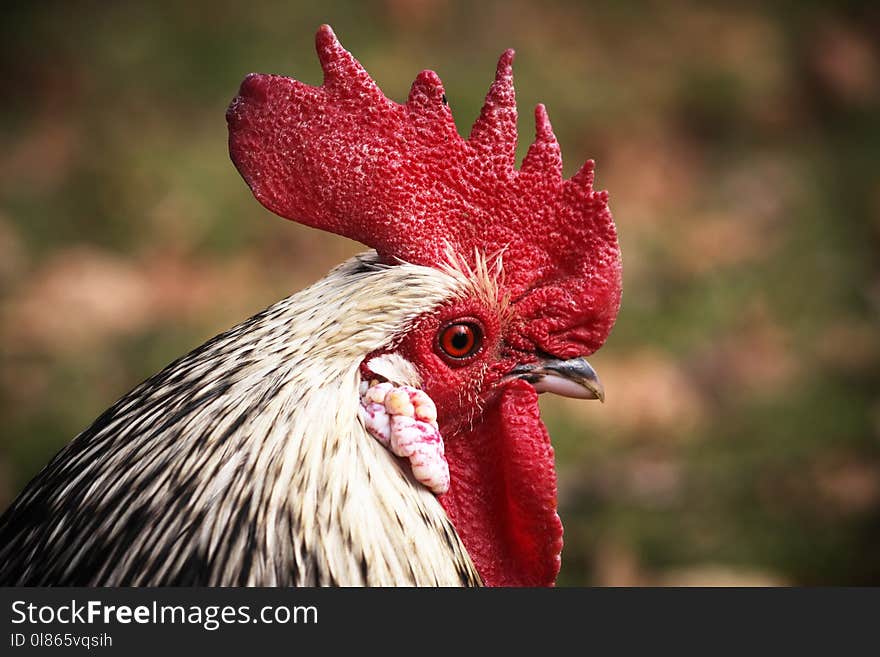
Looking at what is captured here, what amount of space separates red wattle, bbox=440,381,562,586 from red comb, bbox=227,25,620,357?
6.7 inches

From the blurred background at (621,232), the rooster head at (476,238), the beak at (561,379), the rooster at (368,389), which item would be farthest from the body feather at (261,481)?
the blurred background at (621,232)

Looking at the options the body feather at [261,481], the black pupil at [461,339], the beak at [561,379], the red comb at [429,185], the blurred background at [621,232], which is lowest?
the body feather at [261,481]

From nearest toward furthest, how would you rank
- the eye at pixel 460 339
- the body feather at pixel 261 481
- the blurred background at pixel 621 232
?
the body feather at pixel 261 481 < the eye at pixel 460 339 < the blurred background at pixel 621 232

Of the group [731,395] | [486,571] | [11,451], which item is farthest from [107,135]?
[486,571]

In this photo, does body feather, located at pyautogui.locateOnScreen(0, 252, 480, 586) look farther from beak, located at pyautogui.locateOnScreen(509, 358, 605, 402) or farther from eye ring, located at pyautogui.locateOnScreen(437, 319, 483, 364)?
beak, located at pyautogui.locateOnScreen(509, 358, 605, 402)

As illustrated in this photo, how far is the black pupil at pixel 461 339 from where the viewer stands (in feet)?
5.73

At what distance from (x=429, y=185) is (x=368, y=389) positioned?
445mm

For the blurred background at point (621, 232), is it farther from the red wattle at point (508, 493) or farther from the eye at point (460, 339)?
the eye at point (460, 339)

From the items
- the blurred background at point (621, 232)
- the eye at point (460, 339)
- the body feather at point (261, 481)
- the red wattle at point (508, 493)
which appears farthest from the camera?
the blurred background at point (621, 232)

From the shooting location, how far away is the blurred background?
147 inches

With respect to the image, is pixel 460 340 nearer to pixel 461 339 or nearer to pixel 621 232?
pixel 461 339

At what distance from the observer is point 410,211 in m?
1.78

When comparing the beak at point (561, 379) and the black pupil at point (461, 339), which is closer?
the black pupil at point (461, 339)

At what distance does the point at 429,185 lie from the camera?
183 cm
